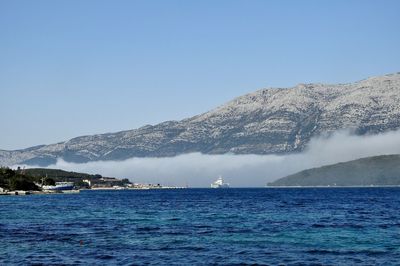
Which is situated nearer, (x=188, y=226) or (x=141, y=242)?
(x=141, y=242)

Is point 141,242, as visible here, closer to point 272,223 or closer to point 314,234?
point 314,234

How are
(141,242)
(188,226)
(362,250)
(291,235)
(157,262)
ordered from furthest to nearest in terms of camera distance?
(188,226), (291,235), (141,242), (362,250), (157,262)

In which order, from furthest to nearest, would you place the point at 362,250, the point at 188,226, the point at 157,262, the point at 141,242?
the point at 188,226, the point at 141,242, the point at 362,250, the point at 157,262

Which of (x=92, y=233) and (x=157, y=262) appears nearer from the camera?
(x=157, y=262)

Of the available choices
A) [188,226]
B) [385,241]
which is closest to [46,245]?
[188,226]

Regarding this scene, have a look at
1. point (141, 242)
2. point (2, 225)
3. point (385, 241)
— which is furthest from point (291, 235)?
point (2, 225)

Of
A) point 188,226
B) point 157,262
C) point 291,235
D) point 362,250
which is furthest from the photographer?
point 188,226

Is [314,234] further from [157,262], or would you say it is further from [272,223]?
[157,262]

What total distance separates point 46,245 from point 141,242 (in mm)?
10817

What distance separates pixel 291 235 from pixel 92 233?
26526mm

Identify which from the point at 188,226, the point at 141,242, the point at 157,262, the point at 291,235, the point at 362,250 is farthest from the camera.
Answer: the point at 188,226

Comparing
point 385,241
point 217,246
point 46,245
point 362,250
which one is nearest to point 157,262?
point 217,246

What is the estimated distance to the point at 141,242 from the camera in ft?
247

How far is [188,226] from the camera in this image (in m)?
99.1
